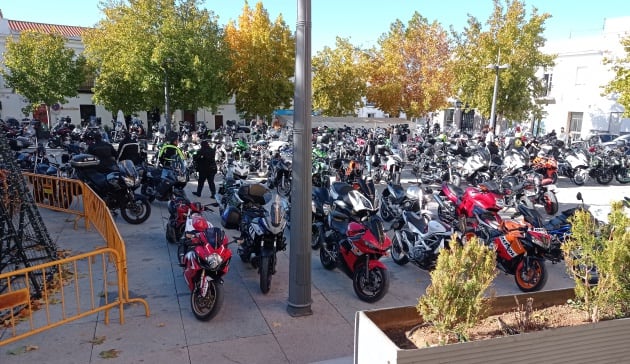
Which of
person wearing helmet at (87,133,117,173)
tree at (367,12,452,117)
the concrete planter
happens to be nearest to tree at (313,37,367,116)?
tree at (367,12,452,117)

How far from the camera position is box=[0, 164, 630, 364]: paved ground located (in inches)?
157

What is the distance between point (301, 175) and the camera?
14.9 feet

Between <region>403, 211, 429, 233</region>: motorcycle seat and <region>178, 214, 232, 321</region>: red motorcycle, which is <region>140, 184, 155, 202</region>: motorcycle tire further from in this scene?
<region>403, 211, 429, 233</region>: motorcycle seat

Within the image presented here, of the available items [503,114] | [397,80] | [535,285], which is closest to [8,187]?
[535,285]

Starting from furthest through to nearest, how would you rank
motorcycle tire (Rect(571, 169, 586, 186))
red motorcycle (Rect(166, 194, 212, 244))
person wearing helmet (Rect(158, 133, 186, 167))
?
motorcycle tire (Rect(571, 169, 586, 186)) < person wearing helmet (Rect(158, 133, 186, 167)) < red motorcycle (Rect(166, 194, 212, 244))

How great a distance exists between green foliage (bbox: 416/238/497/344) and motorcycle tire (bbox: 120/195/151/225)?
6.74 meters

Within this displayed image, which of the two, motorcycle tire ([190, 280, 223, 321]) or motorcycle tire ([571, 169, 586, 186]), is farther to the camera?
motorcycle tire ([571, 169, 586, 186])

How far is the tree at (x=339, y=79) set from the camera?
27781 mm

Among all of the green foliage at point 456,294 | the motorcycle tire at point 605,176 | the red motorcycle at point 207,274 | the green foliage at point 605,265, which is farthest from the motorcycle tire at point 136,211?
the motorcycle tire at point 605,176

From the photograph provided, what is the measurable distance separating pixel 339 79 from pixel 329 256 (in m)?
22.8

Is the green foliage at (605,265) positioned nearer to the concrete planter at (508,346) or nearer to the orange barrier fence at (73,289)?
the concrete planter at (508,346)

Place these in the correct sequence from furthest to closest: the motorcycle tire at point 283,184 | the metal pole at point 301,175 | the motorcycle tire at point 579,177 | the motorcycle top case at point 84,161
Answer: the motorcycle tire at point 579,177
the motorcycle tire at point 283,184
the motorcycle top case at point 84,161
the metal pole at point 301,175

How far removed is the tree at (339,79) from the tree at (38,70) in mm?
15153

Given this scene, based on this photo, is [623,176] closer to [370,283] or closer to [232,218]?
[370,283]
